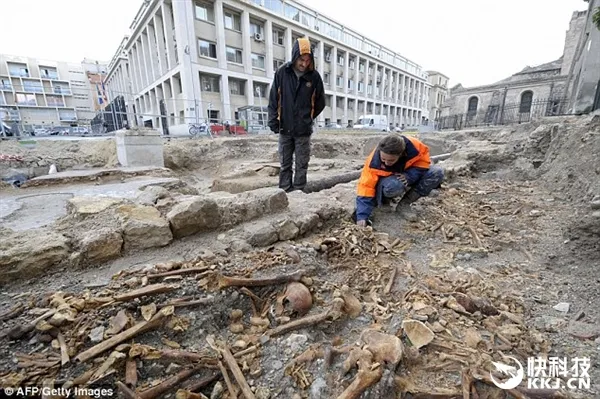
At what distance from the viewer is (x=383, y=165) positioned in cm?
312

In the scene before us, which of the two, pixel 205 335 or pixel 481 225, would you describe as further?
pixel 481 225

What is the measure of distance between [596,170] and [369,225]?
3.24 m

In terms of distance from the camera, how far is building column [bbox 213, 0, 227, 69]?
71.1 ft

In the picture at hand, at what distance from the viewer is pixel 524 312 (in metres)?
1.78

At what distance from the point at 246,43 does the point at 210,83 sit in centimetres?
480

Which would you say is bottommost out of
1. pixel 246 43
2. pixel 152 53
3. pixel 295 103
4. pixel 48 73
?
pixel 295 103

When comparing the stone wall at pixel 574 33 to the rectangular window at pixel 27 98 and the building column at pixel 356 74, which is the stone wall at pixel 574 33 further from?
the rectangular window at pixel 27 98

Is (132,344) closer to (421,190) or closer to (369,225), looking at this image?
(369,225)

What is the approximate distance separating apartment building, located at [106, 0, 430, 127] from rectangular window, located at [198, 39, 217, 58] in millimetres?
71

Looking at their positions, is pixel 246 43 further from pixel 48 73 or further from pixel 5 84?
pixel 48 73

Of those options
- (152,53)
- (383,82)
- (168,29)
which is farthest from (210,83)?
(383,82)

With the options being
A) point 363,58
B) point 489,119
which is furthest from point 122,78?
point 489,119

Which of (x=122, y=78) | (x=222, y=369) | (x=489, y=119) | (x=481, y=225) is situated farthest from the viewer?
(x=122, y=78)

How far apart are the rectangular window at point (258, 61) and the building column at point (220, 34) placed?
3.19 metres
